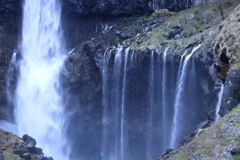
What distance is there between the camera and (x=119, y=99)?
2833cm

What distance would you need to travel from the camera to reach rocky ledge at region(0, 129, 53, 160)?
19759mm

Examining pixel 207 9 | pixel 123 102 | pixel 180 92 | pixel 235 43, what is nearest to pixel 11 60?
pixel 123 102

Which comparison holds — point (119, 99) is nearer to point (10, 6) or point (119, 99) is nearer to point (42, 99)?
point (42, 99)

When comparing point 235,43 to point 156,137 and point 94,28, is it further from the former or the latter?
point 94,28

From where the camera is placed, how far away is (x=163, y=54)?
24.0 m

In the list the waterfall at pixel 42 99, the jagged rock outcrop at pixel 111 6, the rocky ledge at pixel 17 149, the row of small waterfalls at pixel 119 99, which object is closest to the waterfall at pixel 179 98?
the row of small waterfalls at pixel 119 99

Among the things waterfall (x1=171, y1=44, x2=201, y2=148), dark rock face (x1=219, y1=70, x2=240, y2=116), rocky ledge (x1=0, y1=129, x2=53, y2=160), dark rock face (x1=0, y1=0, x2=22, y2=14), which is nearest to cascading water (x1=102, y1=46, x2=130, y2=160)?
waterfall (x1=171, y1=44, x2=201, y2=148)

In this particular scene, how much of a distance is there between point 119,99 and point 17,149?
497 inches

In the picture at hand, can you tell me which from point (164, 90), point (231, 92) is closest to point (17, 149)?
point (164, 90)

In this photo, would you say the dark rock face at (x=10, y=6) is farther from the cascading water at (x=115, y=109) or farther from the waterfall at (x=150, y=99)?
the waterfall at (x=150, y=99)

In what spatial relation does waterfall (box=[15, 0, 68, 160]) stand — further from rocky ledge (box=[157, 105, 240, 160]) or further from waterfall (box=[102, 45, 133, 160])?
rocky ledge (box=[157, 105, 240, 160])

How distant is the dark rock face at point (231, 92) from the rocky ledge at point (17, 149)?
17.0 meters

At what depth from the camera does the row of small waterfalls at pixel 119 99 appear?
23156mm

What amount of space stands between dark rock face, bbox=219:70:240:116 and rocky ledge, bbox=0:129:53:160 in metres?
17.0
